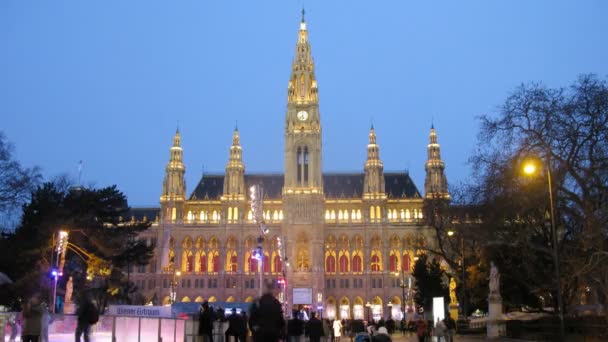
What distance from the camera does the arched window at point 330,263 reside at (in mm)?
108812

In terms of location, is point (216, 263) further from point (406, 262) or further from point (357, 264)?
point (406, 262)

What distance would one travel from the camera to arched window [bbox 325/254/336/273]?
109 metres

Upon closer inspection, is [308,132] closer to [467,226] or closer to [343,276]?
[343,276]

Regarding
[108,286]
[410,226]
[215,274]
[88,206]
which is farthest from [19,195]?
[410,226]

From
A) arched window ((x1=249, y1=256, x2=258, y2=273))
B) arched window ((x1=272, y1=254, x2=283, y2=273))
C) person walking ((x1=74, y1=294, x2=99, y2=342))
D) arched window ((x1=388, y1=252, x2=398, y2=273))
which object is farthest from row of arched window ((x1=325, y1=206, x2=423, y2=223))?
person walking ((x1=74, y1=294, x2=99, y2=342))

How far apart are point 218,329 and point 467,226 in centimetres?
2979

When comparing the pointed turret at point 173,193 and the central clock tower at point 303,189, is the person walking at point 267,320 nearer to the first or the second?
the central clock tower at point 303,189

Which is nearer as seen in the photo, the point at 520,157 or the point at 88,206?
the point at 520,157

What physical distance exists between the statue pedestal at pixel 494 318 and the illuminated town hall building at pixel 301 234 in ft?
208

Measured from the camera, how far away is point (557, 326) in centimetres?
3169

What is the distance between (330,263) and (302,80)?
1233 inches

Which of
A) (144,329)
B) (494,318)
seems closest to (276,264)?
(494,318)

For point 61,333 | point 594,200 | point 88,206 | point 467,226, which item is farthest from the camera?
point 88,206

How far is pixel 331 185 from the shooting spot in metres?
120
